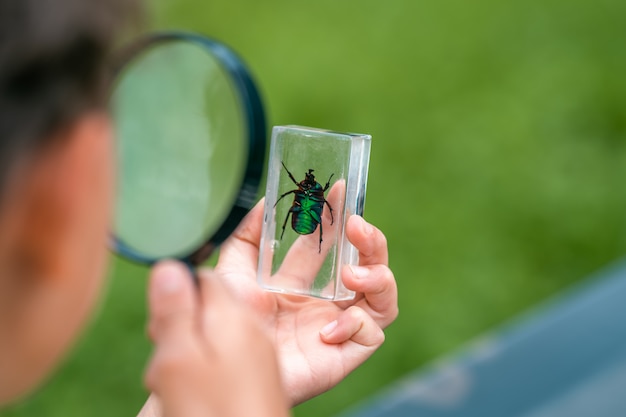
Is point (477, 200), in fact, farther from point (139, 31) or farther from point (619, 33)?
point (139, 31)

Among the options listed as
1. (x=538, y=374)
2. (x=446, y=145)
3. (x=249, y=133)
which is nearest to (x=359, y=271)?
(x=249, y=133)

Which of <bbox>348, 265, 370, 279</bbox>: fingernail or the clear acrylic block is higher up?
the clear acrylic block

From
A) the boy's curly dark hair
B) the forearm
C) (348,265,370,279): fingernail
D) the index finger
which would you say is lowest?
the forearm

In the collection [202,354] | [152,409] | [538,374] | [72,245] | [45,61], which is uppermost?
[45,61]

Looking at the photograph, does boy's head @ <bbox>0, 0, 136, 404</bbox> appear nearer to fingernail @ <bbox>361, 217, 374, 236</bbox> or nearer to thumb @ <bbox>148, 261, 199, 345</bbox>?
thumb @ <bbox>148, 261, 199, 345</bbox>

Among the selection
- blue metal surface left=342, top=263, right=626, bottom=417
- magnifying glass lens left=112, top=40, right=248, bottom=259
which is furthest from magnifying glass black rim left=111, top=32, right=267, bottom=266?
blue metal surface left=342, top=263, right=626, bottom=417

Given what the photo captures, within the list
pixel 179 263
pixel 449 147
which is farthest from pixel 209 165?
pixel 449 147

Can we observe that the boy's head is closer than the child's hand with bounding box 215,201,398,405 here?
Yes

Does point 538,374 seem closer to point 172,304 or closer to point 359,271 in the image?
point 359,271

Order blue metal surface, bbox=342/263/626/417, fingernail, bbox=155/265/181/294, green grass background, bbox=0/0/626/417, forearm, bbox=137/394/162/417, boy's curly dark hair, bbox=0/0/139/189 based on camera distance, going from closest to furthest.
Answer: boy's curly dark hair, bbox=0/0/139/189 → fingernail, bbox=155/265/181/294 → forearm, bbox=137/394/162/417 → blue metal surface, bbox=342/263/626/417 → green grass background, bbox=0/0/626/417
